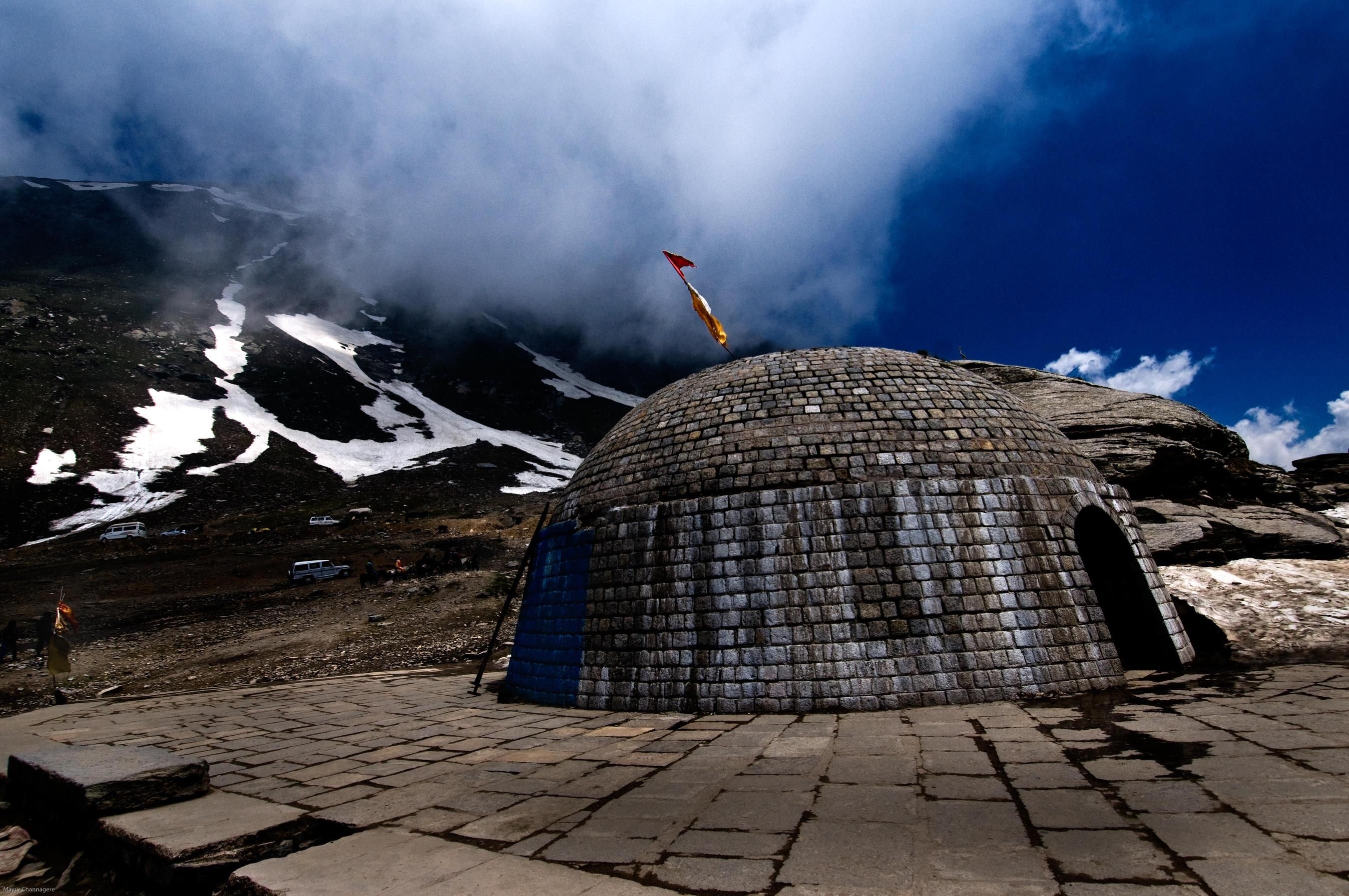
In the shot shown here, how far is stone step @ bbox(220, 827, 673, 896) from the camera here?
344cm

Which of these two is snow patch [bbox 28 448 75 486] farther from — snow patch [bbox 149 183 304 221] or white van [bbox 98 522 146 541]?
snow patch [bbox 149 183 304 221]

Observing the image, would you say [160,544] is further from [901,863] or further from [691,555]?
[901,863]

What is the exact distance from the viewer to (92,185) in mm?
112312

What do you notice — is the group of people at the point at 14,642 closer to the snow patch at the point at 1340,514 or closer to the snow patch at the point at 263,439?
the snow patch at the point at 263,439

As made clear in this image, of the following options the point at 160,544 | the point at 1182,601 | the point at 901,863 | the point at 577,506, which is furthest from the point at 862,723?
the point at 160,544

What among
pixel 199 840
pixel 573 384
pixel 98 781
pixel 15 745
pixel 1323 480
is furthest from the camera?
pixel 573 384

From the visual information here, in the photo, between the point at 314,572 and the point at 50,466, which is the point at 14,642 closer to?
the point at 314,572

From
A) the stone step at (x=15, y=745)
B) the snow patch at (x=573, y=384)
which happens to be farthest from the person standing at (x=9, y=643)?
the snow patch at (x=573, y=384)

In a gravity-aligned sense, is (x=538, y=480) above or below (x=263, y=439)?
below

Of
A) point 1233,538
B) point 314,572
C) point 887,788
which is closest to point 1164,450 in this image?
point 1233,538

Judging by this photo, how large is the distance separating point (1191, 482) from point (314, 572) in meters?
31.6

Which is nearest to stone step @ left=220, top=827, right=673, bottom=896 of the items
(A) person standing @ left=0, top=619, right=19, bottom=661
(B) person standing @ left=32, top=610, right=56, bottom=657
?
(B) person standing @ left=32, top=610, right=56, bottom=657

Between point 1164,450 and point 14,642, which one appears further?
point 14,642

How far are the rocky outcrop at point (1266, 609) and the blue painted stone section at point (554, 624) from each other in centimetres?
970
